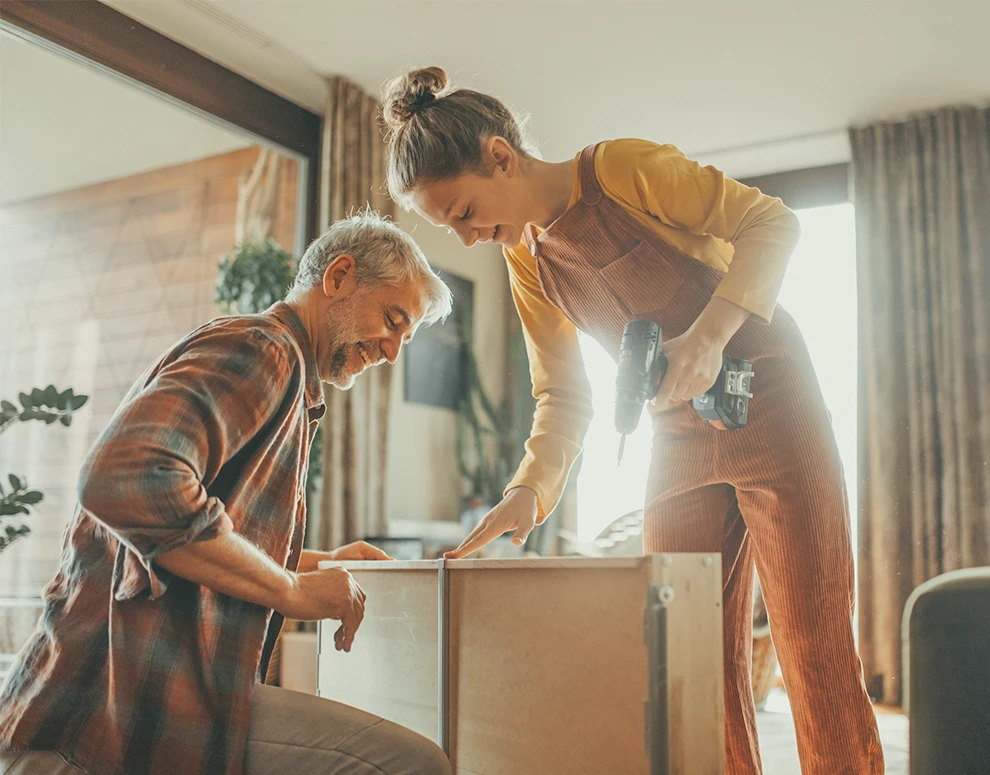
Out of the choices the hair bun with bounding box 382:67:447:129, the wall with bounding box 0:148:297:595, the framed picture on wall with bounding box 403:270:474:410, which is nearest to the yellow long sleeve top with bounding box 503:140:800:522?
the hair bun with bounding box 382:67:447:129

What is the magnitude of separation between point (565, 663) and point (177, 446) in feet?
1.59

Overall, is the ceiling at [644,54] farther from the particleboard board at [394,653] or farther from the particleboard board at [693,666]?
the particleboard board at [693,666]

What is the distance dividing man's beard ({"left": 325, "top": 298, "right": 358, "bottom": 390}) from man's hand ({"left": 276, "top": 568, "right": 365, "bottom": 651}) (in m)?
0.30

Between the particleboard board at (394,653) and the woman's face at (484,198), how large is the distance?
1.72 ft

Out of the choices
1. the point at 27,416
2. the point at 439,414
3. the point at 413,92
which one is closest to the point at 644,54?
the point at 439,414

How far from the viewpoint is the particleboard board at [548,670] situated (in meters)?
0.96

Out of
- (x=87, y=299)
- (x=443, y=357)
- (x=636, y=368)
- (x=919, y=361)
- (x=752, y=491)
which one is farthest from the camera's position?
(x=443, y=357)

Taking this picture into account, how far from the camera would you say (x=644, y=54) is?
3645 millimetres

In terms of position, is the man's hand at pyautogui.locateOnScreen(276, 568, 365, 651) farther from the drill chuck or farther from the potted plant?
the potted plant

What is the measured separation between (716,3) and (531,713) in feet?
9.77

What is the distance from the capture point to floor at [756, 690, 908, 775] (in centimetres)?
260

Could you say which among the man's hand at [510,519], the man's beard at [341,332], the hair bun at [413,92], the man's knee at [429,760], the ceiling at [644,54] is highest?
the ceiling at [644,54]

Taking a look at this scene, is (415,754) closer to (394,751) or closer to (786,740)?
(394,751)

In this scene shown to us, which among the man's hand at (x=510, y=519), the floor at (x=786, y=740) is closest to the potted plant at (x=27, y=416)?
the man's hand at (x=510, y=519)
